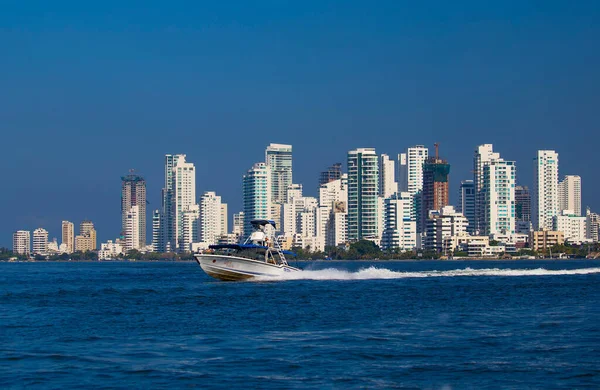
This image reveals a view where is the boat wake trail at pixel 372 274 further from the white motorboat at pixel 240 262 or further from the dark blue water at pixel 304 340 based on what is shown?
the dark blue water at pixel 304 340

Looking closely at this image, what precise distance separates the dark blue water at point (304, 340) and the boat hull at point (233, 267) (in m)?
9.81

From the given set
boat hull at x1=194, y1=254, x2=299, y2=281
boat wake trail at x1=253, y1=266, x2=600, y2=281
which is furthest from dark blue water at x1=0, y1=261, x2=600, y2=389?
boat wake trail at x1=253, y1=266, x2=600, y2=281

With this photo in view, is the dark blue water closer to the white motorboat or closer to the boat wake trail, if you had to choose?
the white motorboat

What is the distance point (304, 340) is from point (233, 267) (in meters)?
35.7

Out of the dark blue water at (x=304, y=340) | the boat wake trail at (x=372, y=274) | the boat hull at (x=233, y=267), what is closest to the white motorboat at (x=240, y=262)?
the boat hull at (x=233, y=267)

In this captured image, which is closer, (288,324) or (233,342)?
(233,342)

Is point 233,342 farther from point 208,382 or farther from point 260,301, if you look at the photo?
point 260,301

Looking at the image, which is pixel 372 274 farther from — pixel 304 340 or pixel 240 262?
pixel 304 340

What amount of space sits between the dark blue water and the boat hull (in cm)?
981

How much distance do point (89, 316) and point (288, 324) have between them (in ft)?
33.7

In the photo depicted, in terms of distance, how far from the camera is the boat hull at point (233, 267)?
229ft

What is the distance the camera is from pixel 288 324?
40.2 m

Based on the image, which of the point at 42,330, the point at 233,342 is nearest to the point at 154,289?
the point at 42,330

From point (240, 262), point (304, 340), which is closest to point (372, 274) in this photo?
point (240, 262)
